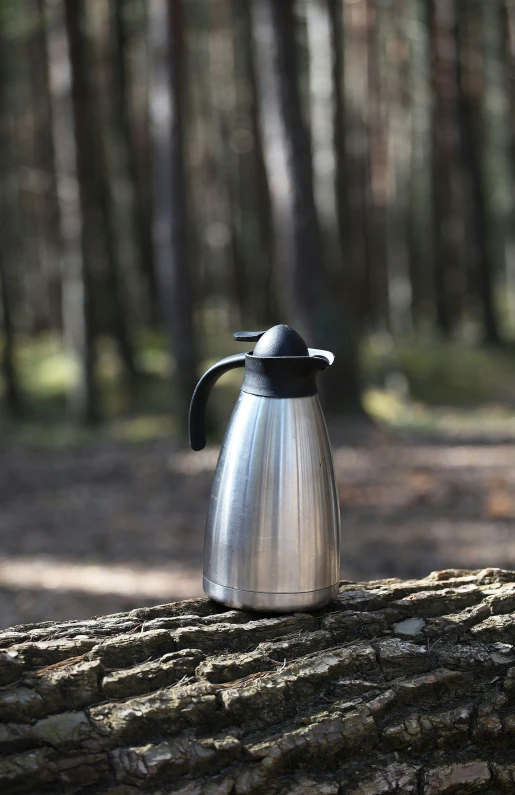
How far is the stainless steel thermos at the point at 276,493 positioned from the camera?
213 cm

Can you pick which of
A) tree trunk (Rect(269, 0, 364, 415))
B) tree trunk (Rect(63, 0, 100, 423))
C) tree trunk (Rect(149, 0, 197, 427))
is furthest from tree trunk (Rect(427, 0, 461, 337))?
tree trunk (Rect(149, 0, 197, 427))

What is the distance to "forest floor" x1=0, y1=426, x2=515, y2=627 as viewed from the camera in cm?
593

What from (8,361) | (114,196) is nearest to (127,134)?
(114,196)

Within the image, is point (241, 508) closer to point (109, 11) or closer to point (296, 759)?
point (296, 759)

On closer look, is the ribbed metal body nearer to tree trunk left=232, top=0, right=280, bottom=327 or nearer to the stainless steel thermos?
the stainless steel thermos

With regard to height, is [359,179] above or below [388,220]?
above

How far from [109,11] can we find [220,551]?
17050 mm

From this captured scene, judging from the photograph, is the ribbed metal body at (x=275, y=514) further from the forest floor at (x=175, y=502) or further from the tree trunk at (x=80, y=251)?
the tree trunk at (x=80, y=251)

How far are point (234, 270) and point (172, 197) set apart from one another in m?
9.59

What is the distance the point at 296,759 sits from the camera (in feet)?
5.82

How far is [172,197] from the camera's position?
10.3 m

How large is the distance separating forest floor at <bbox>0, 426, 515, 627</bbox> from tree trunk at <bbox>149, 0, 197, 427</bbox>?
125 centimetres

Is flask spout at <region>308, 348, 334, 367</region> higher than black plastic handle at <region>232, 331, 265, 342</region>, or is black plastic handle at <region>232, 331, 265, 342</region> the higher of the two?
black plastic handle at <region>232, 331, 265, 342</region>

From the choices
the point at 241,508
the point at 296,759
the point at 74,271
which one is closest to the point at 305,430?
the point at 241,508
